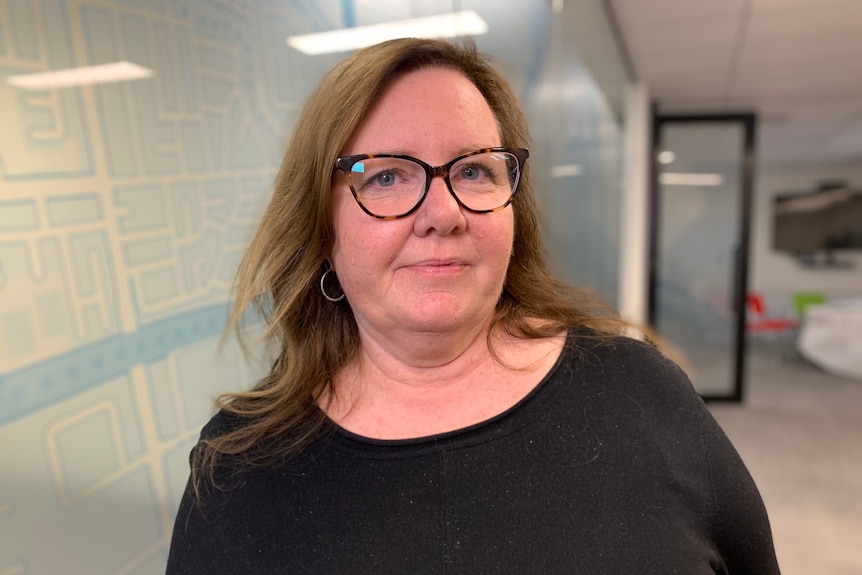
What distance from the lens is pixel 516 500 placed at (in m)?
0.78

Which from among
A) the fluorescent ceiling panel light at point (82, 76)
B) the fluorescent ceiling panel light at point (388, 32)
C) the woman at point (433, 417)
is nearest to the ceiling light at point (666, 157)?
the fluorescent ceiling panel light at point (388, 32)

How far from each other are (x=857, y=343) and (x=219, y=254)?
7.35 metres

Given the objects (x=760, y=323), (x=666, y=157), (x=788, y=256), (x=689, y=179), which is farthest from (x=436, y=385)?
(x=788, y=256)

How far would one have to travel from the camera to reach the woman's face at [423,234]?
82 cm

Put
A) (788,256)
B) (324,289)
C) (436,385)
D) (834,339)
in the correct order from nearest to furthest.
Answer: (436,385)
(324,289)
(834,339)
(788,256)

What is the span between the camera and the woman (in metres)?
0.78

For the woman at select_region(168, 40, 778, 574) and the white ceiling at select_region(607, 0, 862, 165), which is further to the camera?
the white ceiling at select_region(607, 0, 862, 165)

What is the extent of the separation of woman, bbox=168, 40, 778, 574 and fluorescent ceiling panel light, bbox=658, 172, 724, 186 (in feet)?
14.3

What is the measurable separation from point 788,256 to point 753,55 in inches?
305

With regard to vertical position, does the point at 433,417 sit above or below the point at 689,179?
below

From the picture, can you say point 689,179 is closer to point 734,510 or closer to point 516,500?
point 734,510

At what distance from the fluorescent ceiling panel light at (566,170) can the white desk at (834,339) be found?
508cm

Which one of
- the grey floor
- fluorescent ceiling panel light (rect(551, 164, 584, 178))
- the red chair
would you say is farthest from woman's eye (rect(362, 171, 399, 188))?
the red chair

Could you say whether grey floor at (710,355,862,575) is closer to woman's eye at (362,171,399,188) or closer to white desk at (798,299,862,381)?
white desk at (798,299,862,381)
